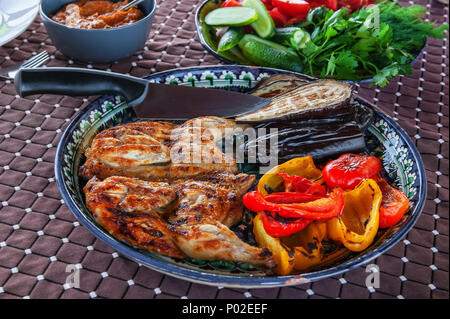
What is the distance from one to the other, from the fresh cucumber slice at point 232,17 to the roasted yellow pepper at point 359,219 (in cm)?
126

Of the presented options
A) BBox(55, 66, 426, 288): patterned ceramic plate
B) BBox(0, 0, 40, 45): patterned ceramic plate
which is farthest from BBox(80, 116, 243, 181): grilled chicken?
BBox(0, 0, 40, 45): patterned ceramic plate

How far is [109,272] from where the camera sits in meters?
1.68

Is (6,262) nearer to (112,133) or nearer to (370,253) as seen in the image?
(112,133)

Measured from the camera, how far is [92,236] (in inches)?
70.7

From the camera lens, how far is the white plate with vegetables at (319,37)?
2.49m

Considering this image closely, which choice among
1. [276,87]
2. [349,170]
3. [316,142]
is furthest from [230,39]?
[349,170]

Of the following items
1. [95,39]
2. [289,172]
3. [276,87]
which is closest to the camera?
[289,172]

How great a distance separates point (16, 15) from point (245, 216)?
1.82m

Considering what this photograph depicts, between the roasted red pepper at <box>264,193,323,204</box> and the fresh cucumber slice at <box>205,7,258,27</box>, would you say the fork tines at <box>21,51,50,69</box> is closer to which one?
the fresh cucumber slice at <box>205,7,258,27</box>

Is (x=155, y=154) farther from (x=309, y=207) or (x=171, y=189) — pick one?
(x=309, y=207)

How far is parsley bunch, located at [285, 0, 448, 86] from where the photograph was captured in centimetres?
244

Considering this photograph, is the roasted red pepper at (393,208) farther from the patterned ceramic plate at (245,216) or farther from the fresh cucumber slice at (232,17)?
the fresh cucumber slice at (232,17)
